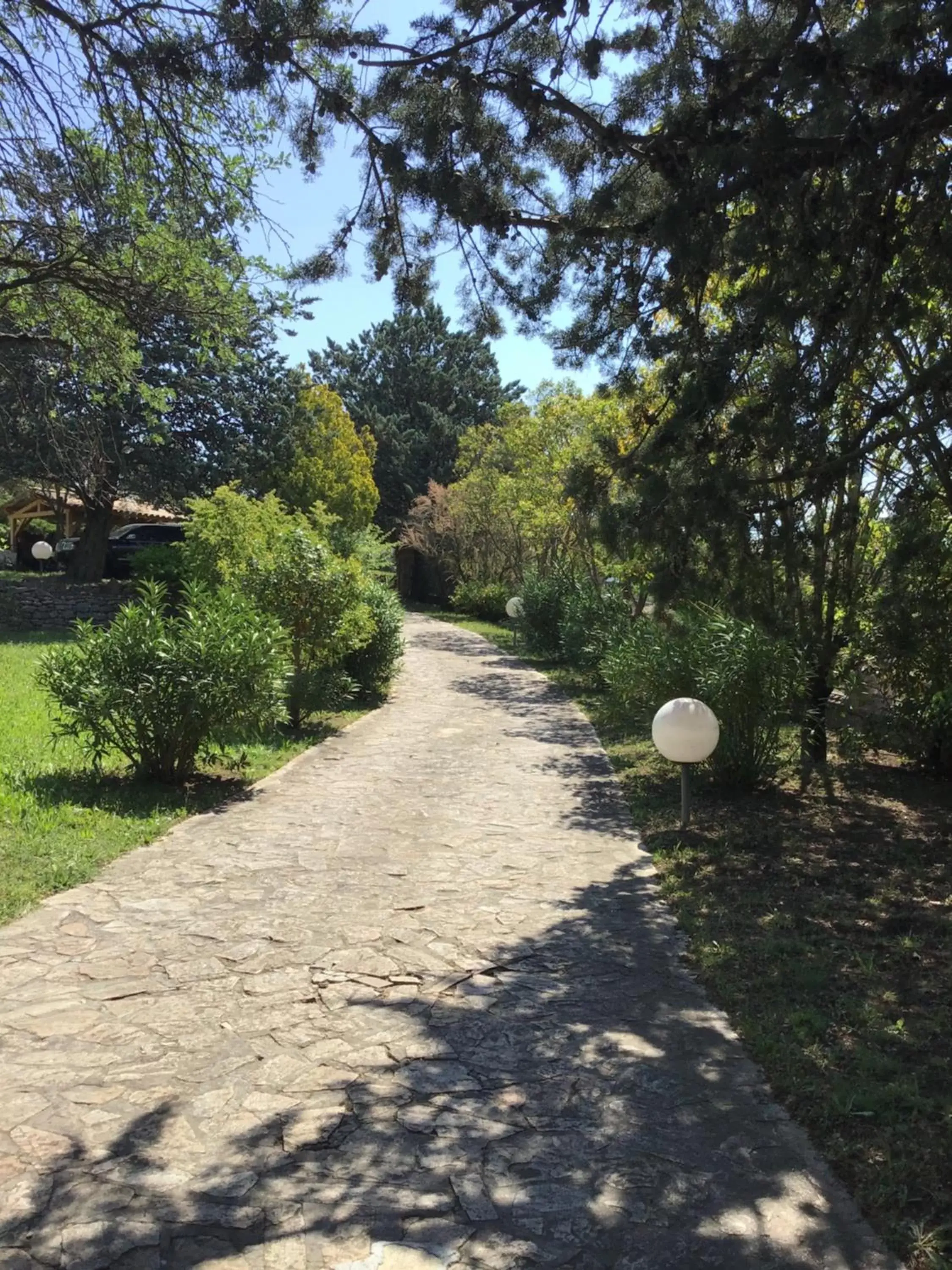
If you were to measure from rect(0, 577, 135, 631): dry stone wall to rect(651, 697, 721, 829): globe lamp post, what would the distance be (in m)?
16.6

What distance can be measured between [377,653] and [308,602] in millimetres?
3248

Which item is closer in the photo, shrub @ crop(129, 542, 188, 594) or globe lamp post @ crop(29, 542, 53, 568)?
shrub @ crop(129, 542, 188, 594)

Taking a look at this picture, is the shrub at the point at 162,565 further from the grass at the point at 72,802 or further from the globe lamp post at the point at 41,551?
the grass at the point at 72,802

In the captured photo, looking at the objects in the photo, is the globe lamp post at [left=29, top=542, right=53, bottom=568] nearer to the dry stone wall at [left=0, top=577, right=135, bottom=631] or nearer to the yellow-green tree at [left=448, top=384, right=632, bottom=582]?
the dry stone wall at [left=0, top=577, right=135, bottom=631]

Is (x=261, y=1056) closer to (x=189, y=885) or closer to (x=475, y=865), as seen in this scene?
(x=189, y=885)

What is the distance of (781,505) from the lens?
5082 mm

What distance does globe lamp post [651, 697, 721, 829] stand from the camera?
6.62m

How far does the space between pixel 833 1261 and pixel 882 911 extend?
11.0 ft

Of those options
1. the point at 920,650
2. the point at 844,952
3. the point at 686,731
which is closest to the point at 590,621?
the point at 920,650

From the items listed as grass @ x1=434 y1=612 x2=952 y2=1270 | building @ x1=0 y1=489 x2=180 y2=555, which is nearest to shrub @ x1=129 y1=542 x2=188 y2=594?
building @ x1=0 y1=489 x2=180 y2=555

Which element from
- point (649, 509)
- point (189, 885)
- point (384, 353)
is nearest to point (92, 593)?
point (189, 885)

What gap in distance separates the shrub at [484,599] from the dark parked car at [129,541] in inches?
408

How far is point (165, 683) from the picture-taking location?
714 centimetres

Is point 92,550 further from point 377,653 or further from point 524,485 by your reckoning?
point 377,653
